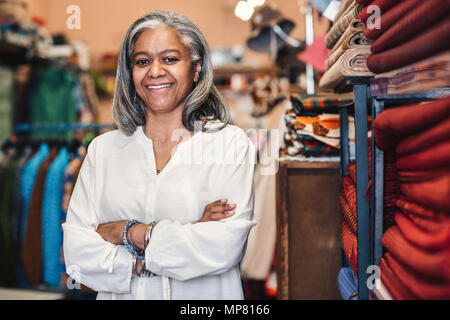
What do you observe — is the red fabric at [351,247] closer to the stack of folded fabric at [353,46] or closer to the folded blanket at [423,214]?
the folded blanket at [423,214]

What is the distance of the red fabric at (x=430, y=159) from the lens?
53cm

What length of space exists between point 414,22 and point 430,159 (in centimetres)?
22

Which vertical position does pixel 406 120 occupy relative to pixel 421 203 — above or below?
above

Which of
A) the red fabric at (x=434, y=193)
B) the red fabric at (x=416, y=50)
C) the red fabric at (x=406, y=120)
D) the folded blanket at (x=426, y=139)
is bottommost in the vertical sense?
the red fabric at (x=434, y=193)

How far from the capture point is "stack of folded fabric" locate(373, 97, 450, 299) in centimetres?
53

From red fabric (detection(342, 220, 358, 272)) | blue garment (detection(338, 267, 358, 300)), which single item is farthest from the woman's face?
blue garment (detection(338, 267, 358, 300))

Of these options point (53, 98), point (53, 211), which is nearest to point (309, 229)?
point (53, 211)

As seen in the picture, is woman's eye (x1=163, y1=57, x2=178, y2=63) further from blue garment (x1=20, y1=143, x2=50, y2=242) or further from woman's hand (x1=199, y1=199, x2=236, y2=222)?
blue garment (x1=20, y1=143, x2=50, y2=242)

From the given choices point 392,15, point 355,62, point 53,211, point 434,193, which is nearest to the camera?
point 434,193

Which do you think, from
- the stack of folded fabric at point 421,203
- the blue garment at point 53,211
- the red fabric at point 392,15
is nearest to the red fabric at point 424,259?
the stack of folded fabric at point 421,203

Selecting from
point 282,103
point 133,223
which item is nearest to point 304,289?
point 133,223

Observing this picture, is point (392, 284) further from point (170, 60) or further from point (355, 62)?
point (170, 60)

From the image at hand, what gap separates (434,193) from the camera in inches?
21.6
